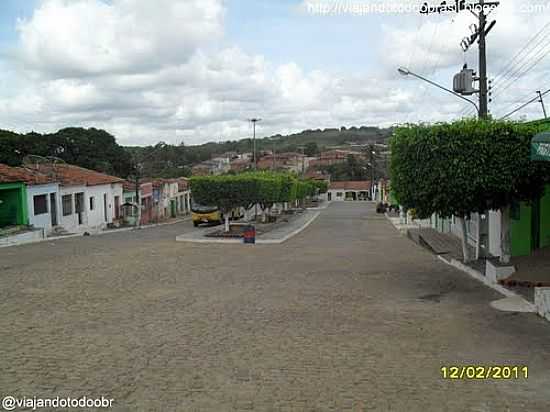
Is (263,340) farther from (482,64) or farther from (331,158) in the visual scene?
(331,158)

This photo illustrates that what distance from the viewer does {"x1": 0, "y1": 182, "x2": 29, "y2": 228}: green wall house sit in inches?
1203

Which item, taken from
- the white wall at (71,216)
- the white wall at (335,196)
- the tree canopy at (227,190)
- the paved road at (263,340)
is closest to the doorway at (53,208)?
the white wall at (71,216)

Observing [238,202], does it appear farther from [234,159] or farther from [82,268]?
[234,159]

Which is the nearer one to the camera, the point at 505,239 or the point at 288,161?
the point at 505,239

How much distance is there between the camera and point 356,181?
125 metres

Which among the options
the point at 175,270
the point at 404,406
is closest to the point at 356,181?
the point at 175,270

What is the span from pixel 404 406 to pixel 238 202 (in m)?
24.9

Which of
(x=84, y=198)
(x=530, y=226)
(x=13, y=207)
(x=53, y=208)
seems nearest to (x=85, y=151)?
(x=84, y=198)

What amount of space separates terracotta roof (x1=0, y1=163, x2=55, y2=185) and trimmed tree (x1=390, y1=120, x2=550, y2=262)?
23468 millimetres

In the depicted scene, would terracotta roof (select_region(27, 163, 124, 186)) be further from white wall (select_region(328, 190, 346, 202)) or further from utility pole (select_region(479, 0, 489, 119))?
white wall (select_region(328, 190, 346, 202))

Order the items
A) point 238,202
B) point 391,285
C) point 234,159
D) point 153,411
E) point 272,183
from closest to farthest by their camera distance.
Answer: point 153,411 → point 391,285 → point 238,202 → point 272,183 → point 234,159

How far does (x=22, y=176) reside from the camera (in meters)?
31.3
